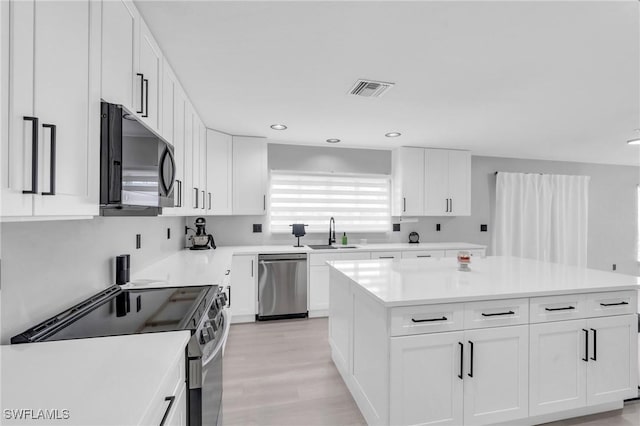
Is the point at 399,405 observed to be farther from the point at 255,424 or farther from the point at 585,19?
the point at 585,19

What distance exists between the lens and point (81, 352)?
36.4 inches

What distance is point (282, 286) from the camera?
11.9 ft

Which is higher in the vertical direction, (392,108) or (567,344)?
(392,108)

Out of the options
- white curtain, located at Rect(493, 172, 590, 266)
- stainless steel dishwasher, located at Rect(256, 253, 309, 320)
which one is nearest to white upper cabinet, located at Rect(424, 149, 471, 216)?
white curtain, located at Rect(493, 172, 590, 266)

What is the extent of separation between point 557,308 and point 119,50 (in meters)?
2.65

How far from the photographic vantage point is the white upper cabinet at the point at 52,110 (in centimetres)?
67

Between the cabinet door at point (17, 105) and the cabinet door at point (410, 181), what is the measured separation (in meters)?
3.98

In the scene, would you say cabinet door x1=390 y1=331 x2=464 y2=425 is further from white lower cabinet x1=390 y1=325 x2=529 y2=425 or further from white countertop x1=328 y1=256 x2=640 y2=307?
white countertop x1=328 y1=256 x2=640 y2=307

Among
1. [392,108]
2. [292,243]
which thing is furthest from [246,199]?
[392,108]

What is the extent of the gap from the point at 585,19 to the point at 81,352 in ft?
8.42

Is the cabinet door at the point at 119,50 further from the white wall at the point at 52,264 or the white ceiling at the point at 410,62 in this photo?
the white wall at the point at 52,264

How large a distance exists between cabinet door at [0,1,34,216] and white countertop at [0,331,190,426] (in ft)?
1.46

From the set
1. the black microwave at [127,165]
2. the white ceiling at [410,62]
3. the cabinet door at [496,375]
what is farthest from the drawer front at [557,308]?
the black microwave at [127,165]

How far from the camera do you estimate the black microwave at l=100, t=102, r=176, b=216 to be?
1030 millimetres
